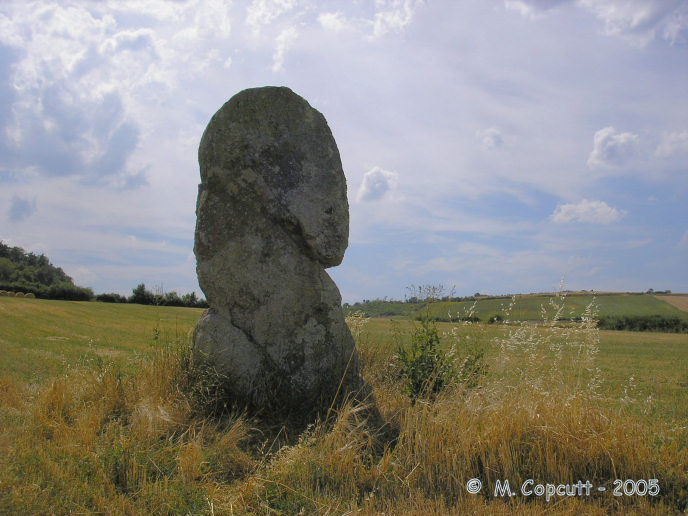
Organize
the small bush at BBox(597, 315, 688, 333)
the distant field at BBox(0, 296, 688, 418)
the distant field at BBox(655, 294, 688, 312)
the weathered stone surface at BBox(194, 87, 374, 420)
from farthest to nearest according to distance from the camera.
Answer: the distant field at BBox(655, 294, 688, 312) → the small bush at BBox(597, 315, 688, 333) → the distant field at BBox(0, 296, 688, 418) → the weathered stone surface at BBox(194, 87, 374, 420)

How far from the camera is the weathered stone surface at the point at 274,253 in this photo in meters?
5.60

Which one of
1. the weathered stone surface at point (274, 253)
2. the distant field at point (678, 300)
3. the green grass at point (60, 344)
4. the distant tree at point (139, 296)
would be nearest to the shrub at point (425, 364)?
the weathered stone surface at point (274, 253)

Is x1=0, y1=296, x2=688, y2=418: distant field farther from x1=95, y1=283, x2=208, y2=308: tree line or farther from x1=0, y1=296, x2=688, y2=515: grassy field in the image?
x1=95, y1=283, x2=208, y2=308: tree line

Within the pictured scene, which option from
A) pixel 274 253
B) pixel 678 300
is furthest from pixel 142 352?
pixel 678 300

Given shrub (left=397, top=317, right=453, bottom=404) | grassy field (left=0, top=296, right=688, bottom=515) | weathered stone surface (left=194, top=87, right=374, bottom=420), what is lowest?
grassy field (left=0, top=296, right=688, bottom=515)

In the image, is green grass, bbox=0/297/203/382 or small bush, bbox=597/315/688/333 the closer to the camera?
green grass, bbox=0/297/203/382

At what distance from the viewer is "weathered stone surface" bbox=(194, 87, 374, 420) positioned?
18.4 feet

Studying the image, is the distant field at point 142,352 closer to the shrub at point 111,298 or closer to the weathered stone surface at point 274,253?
the weathered stone surface at point 274,253

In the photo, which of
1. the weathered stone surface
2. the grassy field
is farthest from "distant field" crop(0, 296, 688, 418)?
the grassy field

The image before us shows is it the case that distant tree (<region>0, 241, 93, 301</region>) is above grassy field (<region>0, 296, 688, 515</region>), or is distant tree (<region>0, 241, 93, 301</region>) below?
above

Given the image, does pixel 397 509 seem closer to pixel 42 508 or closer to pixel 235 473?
pixel 235 473

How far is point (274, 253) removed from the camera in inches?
227

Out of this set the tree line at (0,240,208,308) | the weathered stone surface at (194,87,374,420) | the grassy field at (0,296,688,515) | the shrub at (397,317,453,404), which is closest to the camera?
the grassy field at (0,296,688,515)

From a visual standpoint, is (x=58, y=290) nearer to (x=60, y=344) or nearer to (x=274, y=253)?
(x=60, y=344)
